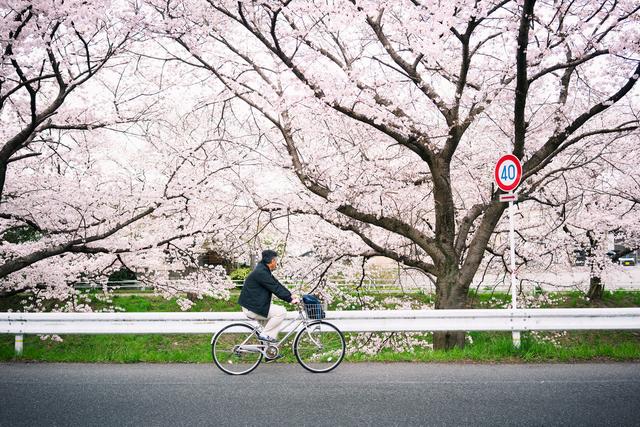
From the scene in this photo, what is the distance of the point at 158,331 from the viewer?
6.96 metres

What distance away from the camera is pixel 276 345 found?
6.29 m

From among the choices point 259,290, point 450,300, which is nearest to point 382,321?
point 259,290

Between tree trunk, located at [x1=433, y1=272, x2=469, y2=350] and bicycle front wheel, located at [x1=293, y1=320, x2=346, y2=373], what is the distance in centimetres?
335

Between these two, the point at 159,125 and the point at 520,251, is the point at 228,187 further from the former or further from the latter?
the point at 520,251

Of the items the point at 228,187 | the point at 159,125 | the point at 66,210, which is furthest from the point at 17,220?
the point at 228,187

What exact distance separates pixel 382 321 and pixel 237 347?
1.99m

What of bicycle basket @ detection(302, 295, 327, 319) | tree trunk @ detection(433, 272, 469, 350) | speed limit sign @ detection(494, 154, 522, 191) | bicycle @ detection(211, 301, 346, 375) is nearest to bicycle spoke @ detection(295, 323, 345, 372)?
bicycle @ detection(211, 301, 346, 375)

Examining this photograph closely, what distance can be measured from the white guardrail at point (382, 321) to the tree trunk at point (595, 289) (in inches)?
568

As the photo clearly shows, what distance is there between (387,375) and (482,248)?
14.1 ft

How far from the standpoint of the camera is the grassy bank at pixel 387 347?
6.76 meters

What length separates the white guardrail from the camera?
21.5 feet

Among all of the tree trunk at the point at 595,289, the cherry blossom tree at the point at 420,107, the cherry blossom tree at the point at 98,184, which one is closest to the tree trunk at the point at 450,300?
the cherry blossom tree at the point at 420,107

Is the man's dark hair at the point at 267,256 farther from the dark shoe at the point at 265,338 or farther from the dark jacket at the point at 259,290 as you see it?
the dark shoe at the point at 265,338

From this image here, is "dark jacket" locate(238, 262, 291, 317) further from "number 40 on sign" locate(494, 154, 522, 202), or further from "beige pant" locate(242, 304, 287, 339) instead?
"number 40 on sign" locate(494, 154, 522, 202)
